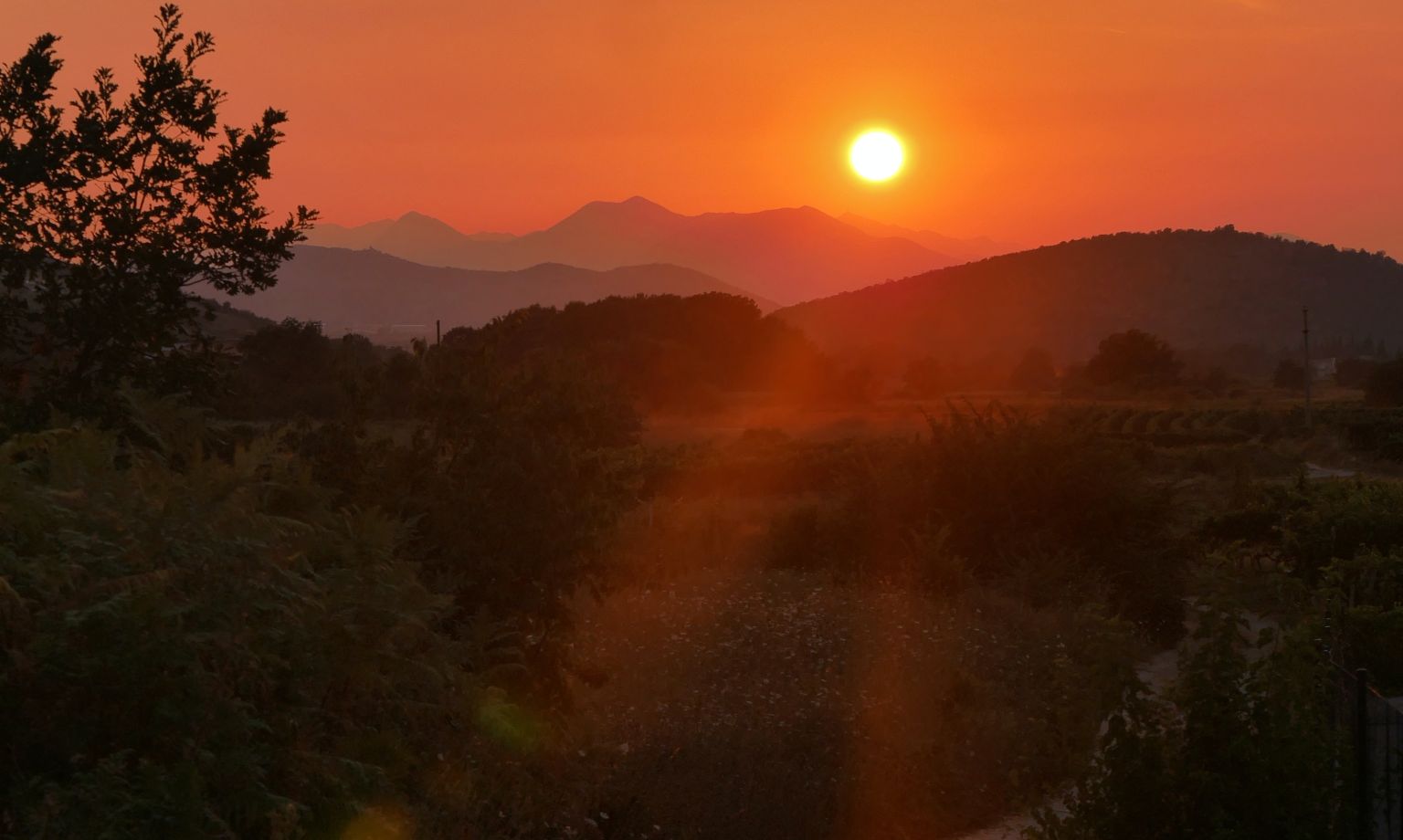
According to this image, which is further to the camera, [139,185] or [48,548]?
[139,185]

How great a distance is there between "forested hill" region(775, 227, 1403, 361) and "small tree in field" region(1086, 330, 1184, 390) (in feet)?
129

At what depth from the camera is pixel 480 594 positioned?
988 cm

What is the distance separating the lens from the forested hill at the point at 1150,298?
12369 cm

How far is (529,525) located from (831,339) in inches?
5319

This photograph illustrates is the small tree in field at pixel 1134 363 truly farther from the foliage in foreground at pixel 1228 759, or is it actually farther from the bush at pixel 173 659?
the bush at pixel 173 659

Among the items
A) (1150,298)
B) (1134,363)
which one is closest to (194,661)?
(1134,363)

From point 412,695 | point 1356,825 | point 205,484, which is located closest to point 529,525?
point 412,695

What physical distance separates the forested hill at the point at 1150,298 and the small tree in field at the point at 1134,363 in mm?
39284

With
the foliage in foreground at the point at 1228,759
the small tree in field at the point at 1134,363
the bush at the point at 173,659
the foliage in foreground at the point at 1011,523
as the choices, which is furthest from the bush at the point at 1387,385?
the bush at the point at 173,659

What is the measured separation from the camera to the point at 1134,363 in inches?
3066

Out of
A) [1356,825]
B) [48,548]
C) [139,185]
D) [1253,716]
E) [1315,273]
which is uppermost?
[1315,273]

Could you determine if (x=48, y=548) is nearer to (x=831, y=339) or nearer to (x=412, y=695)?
(x=412, y=695)

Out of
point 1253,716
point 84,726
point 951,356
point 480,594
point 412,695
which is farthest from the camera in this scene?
point 951,356

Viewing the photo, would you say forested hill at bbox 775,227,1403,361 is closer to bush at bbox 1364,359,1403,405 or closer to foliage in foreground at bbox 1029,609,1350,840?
bush at bbox 1364,359,1403,405
